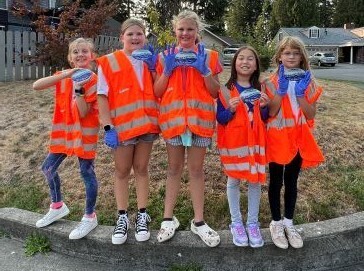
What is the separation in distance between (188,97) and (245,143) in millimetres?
562

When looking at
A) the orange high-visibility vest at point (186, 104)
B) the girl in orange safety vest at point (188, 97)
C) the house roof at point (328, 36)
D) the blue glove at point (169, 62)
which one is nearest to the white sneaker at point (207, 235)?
the girl in orange safety vest at point (188, 97)

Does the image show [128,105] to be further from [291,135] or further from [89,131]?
[291,135]

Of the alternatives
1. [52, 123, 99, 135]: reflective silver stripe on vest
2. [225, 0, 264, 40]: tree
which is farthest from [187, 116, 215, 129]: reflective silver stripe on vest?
[225, 0, 264, 40]: tree

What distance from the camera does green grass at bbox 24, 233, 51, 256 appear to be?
3756 millimetres

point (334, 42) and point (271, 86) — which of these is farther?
point (334, 42)

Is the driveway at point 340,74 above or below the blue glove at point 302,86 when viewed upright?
above

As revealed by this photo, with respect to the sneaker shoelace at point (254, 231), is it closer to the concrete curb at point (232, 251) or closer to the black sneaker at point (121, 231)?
the concrete curb at point (232, 251)

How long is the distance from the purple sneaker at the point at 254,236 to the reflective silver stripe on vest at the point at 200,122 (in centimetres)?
84

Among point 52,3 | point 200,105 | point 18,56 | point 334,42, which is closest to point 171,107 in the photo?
point 200,105

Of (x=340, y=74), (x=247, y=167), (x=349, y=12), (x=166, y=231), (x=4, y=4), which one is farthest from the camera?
(x=349, y=12)

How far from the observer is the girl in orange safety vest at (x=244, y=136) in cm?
337

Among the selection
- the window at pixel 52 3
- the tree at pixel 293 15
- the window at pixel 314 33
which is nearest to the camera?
the window at pixel 52 3

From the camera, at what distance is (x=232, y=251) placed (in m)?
3.42

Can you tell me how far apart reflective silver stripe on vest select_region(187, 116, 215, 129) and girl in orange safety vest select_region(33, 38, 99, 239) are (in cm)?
85
